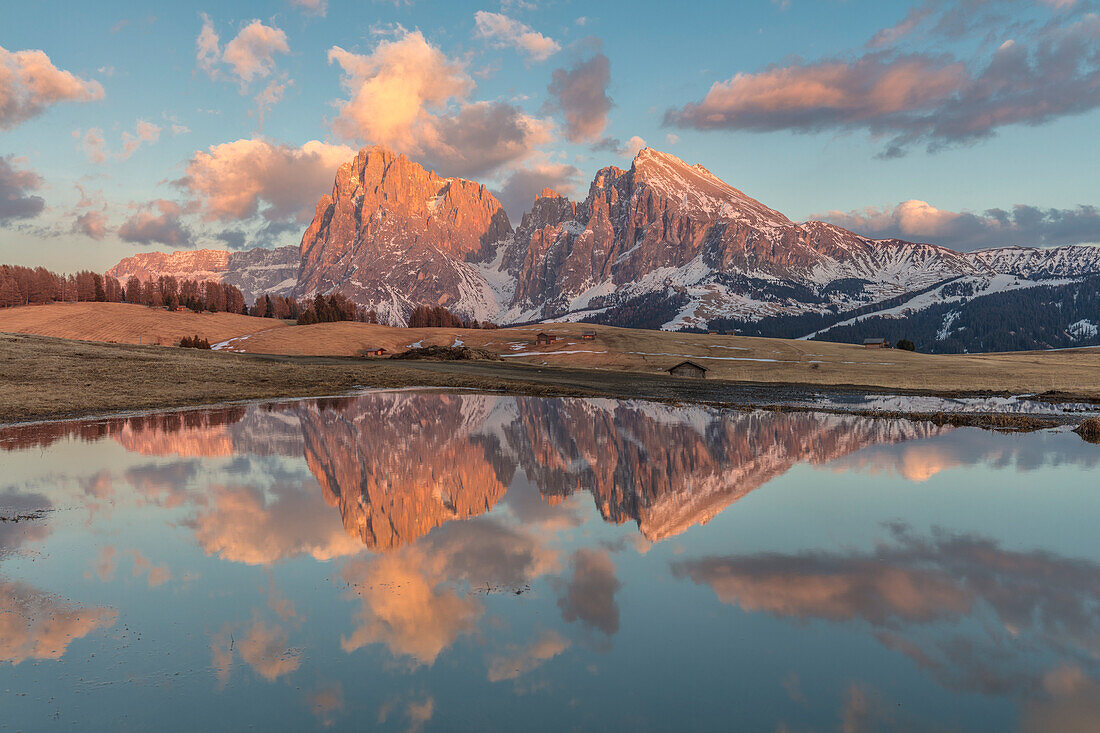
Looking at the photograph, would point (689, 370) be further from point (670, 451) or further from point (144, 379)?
point (670, 451)

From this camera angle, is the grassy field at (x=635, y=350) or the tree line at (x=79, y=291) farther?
the tree line at (x=79, y=291)

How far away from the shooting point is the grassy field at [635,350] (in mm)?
91000

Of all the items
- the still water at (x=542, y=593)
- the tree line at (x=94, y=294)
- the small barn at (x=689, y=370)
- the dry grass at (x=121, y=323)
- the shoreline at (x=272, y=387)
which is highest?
the tree line at (x=94, y=294)

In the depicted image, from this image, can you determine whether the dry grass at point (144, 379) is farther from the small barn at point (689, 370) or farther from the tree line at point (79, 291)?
the tree line at point (79, 291)

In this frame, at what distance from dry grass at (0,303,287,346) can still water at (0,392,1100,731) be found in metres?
136

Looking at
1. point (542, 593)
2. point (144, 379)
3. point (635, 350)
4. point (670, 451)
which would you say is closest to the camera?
point (542, 593)

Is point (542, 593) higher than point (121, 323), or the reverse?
point (121, 323)

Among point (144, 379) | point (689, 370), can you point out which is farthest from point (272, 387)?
point (689, 370)

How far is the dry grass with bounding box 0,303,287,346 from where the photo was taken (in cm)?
14150

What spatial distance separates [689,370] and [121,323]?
131 meters

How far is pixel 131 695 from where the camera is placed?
9.40m

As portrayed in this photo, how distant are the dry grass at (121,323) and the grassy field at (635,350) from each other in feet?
0.72

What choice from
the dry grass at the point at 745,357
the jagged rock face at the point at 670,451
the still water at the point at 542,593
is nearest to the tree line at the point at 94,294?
the dry grass at the point at 745,357

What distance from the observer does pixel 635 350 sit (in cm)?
13650
